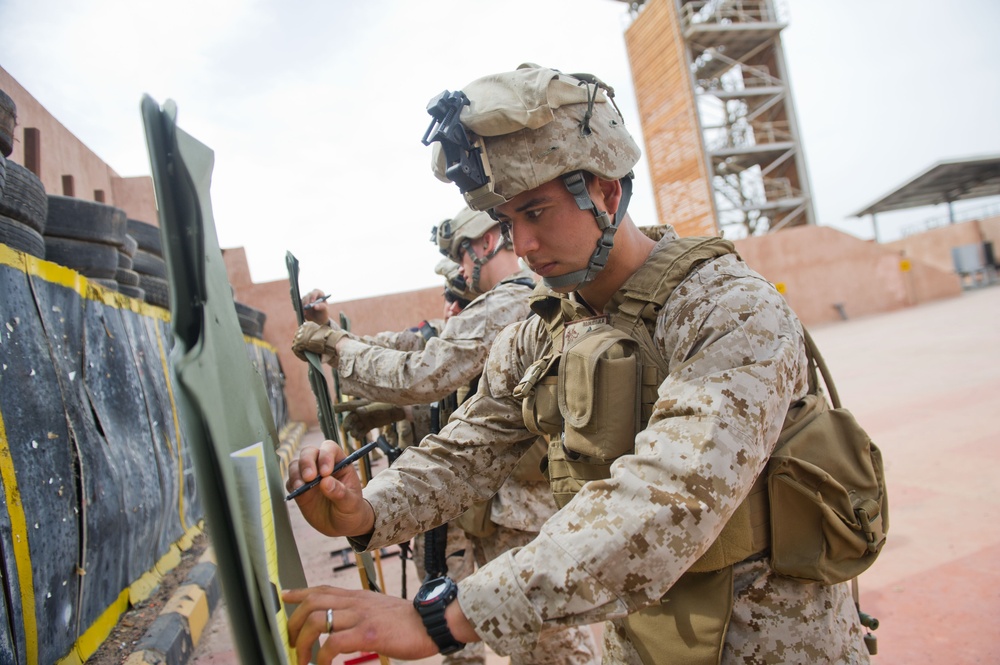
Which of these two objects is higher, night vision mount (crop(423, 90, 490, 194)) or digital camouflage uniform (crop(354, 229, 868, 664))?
night vision mount (crop(423, 90, 490, 194))

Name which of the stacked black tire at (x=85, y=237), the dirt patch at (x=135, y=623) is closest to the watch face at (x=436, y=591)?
the dirt patch at (x=135, y=623)

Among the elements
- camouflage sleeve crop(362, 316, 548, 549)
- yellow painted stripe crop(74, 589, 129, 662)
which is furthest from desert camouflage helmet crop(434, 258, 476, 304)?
yellow painted stripe crop(74, 589, 129, 662)

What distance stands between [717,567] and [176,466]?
140 inches

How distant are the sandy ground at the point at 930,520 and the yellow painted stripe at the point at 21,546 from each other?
3.82 ft

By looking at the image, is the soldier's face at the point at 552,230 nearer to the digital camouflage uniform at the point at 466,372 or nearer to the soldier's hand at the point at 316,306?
the digital camouflage uniform at the point at 466,372

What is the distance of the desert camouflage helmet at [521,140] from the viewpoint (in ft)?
4.88

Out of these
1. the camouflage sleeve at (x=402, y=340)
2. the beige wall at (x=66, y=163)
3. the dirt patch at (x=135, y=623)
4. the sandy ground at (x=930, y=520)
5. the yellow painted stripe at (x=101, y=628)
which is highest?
the beige wall at (x=66, y=163)

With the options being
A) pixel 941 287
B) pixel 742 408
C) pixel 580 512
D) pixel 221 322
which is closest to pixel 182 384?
pixel 221 322

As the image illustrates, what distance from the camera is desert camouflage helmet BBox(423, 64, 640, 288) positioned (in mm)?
1486

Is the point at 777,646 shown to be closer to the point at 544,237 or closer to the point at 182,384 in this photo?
the point at 544,237

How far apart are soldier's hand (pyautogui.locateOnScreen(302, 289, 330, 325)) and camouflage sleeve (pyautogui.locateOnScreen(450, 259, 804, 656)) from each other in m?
2.32

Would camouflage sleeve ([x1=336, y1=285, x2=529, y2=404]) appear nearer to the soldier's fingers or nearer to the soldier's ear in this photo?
the soldier's ear

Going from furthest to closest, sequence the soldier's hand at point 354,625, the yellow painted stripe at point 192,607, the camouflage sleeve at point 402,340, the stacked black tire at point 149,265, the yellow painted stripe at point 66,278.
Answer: the stacked black tire at point 149,265 → the camouflage sleeve at point 402,340 → the yellow painted stripe at point 192,607 → the yellow painted stripe at point 66,278 → the soldier's hand at point 354,625

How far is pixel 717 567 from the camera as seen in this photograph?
1.32 metres
